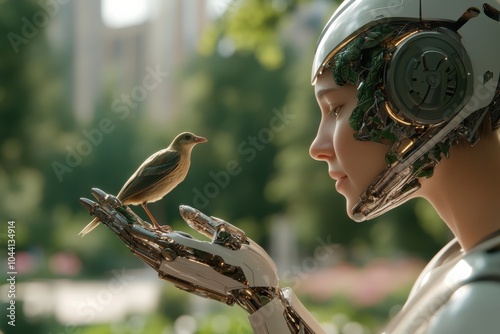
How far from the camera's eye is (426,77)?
739 millimetres

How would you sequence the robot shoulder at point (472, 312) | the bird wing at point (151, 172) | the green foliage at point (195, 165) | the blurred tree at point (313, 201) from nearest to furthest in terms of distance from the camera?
the robot shoulder at point (472, 312) → the bird wing at point (151, 172) → the green foliage at point (195, 165) → the blurred tree at point (313, 201)

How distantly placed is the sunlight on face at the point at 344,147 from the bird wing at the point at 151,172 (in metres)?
0.15

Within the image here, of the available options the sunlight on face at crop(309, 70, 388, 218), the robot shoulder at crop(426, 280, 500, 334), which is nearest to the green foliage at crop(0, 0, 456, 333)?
the sunlight on face at crop(309, 70, 388, 218)

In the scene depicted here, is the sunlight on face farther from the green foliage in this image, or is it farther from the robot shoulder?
the green foliage

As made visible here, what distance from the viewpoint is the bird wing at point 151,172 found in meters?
0.82

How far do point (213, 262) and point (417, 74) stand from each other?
0.90ft

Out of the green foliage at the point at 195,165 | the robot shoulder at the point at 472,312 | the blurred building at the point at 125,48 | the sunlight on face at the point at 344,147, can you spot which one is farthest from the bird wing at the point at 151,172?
the blurred building at the point at 125,48

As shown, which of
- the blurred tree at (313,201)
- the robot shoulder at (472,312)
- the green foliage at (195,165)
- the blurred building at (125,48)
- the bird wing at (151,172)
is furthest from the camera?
the blurred tree at (313,201)

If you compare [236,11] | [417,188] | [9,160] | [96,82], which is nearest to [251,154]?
[96,82]

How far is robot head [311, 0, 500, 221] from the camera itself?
0.74 meters

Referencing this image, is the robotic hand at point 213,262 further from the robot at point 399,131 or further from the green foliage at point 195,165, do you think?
the green foliage at point 195,165

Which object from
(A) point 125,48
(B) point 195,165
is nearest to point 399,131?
(B) point 195,165

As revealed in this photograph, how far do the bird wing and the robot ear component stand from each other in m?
0.24

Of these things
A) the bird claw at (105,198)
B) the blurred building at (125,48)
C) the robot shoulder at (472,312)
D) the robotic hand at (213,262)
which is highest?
the blurred building at (125,48)
